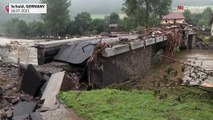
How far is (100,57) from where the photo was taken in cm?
811

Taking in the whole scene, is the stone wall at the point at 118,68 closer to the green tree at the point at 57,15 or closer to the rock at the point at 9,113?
the rock at the point at 9,113

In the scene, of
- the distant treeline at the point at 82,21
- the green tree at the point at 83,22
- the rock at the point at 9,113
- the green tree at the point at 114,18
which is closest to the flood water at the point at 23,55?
the rock at the point at 9,113

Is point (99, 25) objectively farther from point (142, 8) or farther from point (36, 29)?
point (36, 29)

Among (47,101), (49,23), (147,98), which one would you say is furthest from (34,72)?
(49,23)

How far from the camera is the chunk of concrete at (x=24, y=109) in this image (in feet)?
17.4

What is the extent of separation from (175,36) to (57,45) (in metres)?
6.39

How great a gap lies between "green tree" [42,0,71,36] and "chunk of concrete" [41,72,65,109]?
4266 cm

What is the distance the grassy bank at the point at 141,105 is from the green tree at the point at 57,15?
43.9m

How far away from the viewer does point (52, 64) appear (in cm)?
870

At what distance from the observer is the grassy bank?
4.36 m

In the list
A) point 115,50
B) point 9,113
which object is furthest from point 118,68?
point 9,113

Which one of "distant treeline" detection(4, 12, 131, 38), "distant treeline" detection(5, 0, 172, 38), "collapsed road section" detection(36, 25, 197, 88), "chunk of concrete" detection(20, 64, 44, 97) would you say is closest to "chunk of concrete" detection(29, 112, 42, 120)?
Result: "chunk of concrete" detection(20, 64, 44, 97)

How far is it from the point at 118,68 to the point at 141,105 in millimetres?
4314

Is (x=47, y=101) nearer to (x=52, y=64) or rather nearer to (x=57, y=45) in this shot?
(x=52, y=64)
